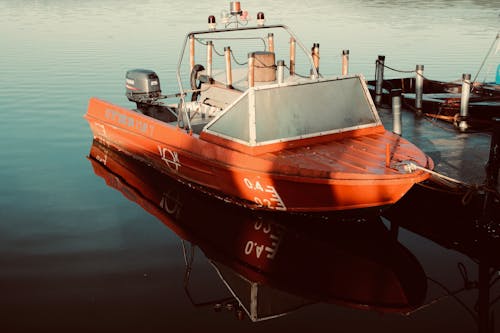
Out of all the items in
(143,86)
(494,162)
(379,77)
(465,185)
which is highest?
(143,86)

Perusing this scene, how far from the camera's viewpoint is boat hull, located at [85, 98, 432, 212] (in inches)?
326

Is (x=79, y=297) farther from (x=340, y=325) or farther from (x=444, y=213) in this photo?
(x=444, y=213)

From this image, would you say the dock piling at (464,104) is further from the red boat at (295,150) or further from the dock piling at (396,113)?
the red boat at (295,150)

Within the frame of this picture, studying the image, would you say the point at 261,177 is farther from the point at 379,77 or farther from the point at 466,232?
the point at 379,77

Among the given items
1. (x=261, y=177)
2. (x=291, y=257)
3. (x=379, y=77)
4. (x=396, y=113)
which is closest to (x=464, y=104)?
(x=396, y=113)

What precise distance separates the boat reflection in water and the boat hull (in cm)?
40

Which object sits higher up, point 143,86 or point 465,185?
point 143,86

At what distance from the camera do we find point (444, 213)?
949 cm

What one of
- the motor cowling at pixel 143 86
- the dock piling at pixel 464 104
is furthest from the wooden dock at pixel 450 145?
the motor cowling at pixel 143 86

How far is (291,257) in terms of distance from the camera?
27.9ft

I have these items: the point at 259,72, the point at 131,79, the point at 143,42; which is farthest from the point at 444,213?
the point at 143,42

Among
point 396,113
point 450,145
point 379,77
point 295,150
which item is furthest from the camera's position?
point 379,77

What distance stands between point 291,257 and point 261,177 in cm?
129

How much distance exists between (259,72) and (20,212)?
550cm
